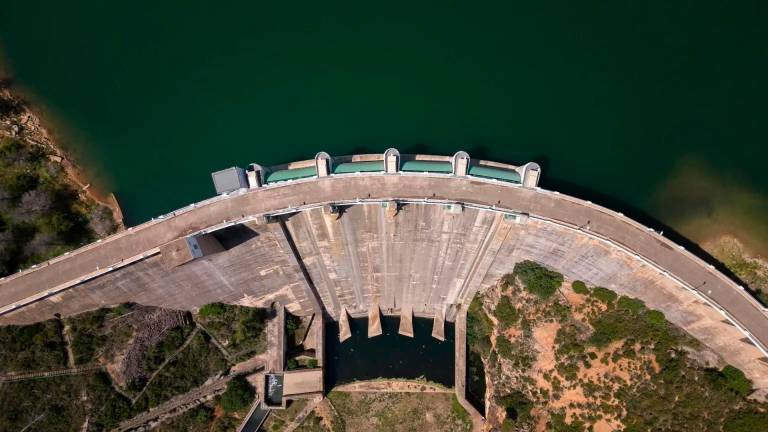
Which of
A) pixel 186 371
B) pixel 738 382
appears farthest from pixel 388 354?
pixel 738 382

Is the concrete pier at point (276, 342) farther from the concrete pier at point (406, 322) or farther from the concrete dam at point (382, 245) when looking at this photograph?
the concrete pier at point (406, 322)

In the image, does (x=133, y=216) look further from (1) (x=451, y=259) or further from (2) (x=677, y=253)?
(2) (x=677, y=253)

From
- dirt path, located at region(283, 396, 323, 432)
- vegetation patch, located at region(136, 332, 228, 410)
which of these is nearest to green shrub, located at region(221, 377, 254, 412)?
vegetation patch, located at region(136, 332, 228, 410)

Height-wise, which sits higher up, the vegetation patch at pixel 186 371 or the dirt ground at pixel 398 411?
the vegetation patch at pixel 186 371

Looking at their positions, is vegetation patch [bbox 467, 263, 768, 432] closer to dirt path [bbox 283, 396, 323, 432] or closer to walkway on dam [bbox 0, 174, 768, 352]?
walkway on dam [bbox 0, 174, 768, 352]

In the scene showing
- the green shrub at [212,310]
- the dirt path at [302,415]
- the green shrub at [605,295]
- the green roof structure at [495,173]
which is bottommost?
the dirt path at [302,415]

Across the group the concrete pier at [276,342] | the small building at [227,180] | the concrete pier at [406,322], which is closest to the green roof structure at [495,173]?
the concrete pier at [406,322]
